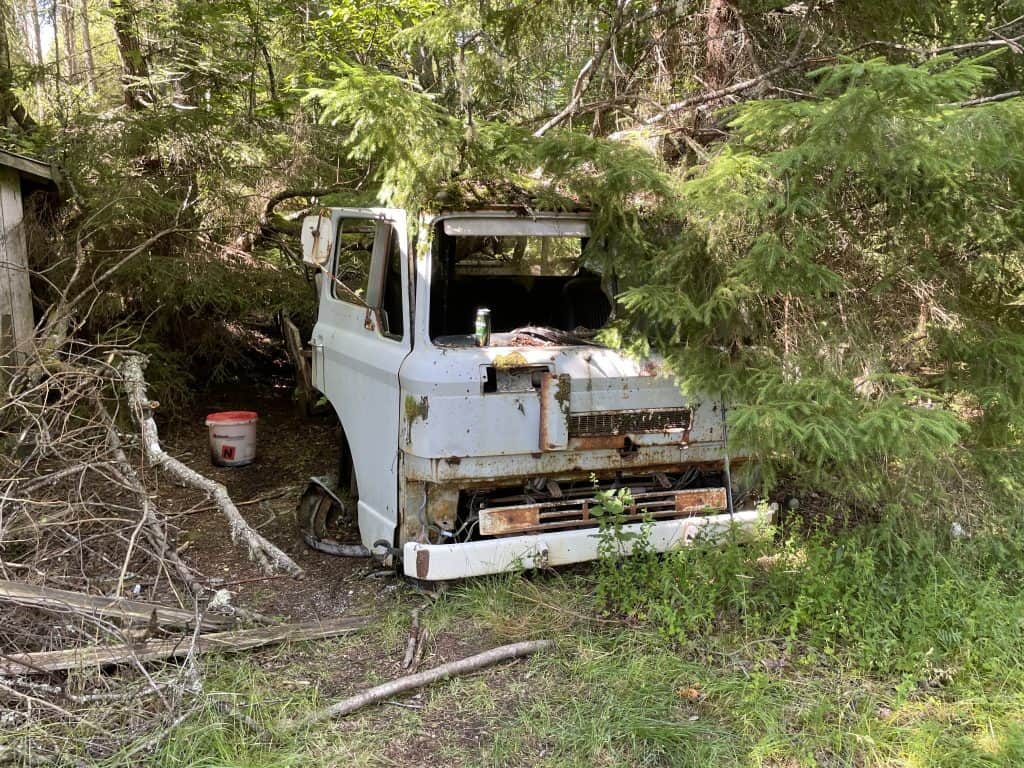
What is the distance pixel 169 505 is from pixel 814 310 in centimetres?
497

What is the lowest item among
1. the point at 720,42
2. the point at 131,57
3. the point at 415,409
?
the point at 415,409

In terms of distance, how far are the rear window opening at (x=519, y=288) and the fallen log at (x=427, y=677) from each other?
1682 mm

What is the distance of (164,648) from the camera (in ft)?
11.8

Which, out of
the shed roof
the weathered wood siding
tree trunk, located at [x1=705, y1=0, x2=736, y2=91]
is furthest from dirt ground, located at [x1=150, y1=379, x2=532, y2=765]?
tree trunk, located at [x1=705, y1=0, x2=736, y2=91]

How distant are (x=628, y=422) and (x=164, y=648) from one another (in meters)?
2.57

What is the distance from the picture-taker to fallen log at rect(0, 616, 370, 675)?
334 centimetres

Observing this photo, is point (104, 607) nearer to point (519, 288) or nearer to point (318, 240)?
point (318, 240)

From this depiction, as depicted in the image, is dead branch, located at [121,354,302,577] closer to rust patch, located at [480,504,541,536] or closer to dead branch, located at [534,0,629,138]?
rust patch, located at [480,504,541,536]

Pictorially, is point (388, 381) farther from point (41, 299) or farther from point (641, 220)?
point (41, 299)

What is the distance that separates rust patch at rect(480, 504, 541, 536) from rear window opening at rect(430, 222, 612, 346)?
3.19 feet

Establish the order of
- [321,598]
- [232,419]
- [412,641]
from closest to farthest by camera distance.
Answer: [412,641] → [321,598] → [232,419]

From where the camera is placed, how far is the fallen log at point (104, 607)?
143 inches

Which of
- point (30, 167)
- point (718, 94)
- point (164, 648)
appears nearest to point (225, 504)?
point (164, 648)

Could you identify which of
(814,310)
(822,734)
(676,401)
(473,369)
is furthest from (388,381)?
(822,734)
